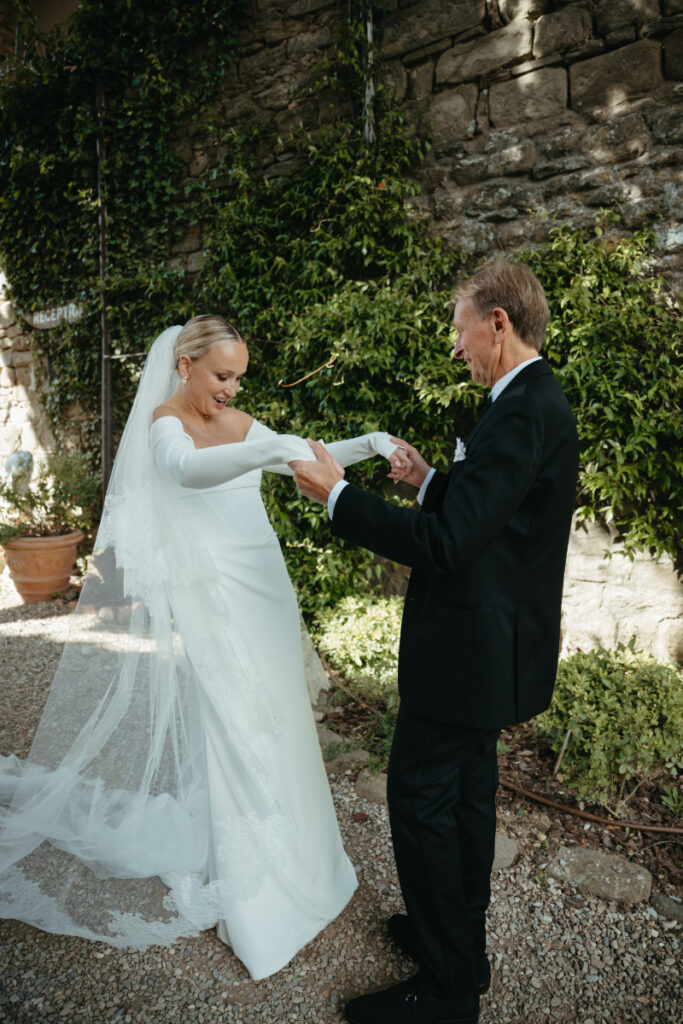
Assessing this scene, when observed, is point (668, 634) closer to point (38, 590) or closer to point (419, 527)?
point (419, 527)

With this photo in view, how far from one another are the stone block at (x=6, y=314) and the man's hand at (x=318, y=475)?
6.35 metres

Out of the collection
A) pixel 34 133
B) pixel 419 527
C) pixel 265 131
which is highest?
pixel 34 133

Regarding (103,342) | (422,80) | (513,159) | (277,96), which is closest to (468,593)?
(513,159)

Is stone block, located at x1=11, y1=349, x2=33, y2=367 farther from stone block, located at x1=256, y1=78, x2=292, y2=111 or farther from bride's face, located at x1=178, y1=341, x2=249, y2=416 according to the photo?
bride's face, located at x1=178, y1=341, x2=249, y2=416

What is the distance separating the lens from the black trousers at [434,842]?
1.72m

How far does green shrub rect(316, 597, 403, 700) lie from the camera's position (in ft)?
12.6

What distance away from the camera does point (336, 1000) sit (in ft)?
6.13

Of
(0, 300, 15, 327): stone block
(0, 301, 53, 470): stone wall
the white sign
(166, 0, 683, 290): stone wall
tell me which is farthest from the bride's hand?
(0, 300, 15, 327): stone block

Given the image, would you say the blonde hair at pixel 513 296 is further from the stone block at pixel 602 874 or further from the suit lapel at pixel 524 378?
the stone block at pixel 602 874

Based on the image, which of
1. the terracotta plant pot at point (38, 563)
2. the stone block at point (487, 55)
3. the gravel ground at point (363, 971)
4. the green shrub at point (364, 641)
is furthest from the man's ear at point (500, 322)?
the terracotta plant pot at point (38, 563)

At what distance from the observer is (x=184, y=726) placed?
→ 2178 mm

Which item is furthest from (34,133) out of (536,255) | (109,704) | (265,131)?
(109,704)

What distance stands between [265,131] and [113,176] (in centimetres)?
158

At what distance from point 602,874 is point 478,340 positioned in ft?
6.83
